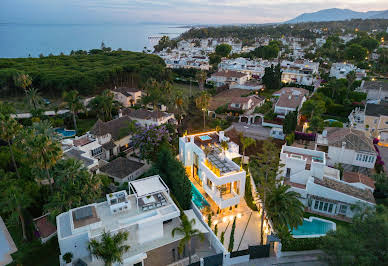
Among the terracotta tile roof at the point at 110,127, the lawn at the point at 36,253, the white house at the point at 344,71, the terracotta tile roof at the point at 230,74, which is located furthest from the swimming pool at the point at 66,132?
the white house at the point at 344,71

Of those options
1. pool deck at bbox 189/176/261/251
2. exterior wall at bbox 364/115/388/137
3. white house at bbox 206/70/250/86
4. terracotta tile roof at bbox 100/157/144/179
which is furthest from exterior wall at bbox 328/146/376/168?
white house at bbox 206/70/250/86

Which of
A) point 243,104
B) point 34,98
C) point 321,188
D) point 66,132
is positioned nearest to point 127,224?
point 321,188

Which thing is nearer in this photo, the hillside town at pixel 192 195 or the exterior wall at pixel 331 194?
the hillside town at pixel 192 195

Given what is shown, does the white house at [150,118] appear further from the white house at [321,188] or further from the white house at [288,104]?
the white house at [321,188]

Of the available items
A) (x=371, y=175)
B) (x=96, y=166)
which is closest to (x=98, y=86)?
(x=96, y=166)

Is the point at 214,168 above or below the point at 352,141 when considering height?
below

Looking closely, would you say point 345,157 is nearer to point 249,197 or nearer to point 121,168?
point 249,197

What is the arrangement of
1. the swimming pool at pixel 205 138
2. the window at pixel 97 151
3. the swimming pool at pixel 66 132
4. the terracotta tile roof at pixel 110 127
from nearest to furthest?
the swimming pool at pixel 205 138 < the window at pixel 97 151 < the terracotta tile roof at pixel 110 127 < the swimming pool at pixel 66 132
